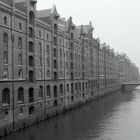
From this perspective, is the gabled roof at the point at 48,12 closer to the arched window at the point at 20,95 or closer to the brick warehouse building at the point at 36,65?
the brick warehouse building at the point at 36,65

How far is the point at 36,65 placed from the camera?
45250mm

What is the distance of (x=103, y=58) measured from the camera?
10444 cm

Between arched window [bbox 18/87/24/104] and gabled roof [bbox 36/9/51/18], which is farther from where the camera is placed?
gabled roof [bbox 36/9/51/18]

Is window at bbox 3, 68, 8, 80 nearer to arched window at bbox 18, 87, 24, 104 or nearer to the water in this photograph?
arched window at bbox 18, 87, 24, 104

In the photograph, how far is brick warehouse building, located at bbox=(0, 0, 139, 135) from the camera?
36.2 meters

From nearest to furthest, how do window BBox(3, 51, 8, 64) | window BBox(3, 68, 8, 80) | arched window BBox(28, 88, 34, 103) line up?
window BBox(3, 68, 8, 80) → window BBox(3, 51, 8, 64) → arched window BBox(28, 88, 34, 103)

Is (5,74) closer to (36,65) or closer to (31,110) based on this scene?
(31,110)

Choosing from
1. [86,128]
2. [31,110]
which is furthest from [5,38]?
[86,128]

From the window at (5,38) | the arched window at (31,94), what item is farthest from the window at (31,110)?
the window at (5,38)

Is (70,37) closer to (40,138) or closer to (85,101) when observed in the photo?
(85,101)

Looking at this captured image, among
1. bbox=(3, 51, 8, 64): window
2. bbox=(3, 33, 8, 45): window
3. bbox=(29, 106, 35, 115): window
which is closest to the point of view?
bbox=(3, 51, 8, 64): window

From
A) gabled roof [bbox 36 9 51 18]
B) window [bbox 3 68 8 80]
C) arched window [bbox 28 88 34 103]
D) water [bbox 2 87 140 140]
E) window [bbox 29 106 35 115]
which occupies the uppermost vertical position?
gabled roof [bbox 36 9 51 18]

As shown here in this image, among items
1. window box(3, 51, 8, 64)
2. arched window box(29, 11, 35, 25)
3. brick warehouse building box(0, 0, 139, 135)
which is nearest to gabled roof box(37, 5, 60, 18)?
brick warehouse building box(0, 0, 139, 135)

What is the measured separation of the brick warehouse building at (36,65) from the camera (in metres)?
36.2
